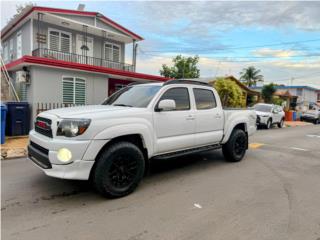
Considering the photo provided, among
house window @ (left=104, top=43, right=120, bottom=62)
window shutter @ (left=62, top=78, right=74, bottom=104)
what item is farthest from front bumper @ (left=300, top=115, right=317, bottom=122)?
window shutter @ (left=62, top=78, right=74, bottom=104)

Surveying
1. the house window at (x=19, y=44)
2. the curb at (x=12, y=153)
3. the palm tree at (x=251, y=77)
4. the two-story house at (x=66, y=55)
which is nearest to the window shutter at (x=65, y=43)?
the two-story house at (x=66, y=55)

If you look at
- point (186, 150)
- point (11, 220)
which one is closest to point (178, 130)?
point (186, 150)

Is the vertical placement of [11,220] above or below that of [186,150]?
below

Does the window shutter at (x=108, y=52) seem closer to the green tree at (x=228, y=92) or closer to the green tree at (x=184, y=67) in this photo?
the green tree at (x=228, y=92)

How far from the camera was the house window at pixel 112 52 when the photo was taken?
1981 cm

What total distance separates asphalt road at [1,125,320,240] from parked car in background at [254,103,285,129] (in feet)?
38.1

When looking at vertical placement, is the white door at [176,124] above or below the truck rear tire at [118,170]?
above

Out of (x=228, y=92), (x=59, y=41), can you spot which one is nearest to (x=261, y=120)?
(x=228, y=92)

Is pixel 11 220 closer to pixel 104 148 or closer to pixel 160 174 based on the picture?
pixel 104 148

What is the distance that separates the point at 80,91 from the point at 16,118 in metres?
4.44

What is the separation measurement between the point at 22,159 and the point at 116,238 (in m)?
5.08

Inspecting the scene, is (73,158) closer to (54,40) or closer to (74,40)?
(54,40)

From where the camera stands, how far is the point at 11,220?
3.44 m

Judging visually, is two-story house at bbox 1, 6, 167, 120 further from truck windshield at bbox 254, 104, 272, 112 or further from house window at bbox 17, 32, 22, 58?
truck windshield at bbox 254, 104, 272, 112
